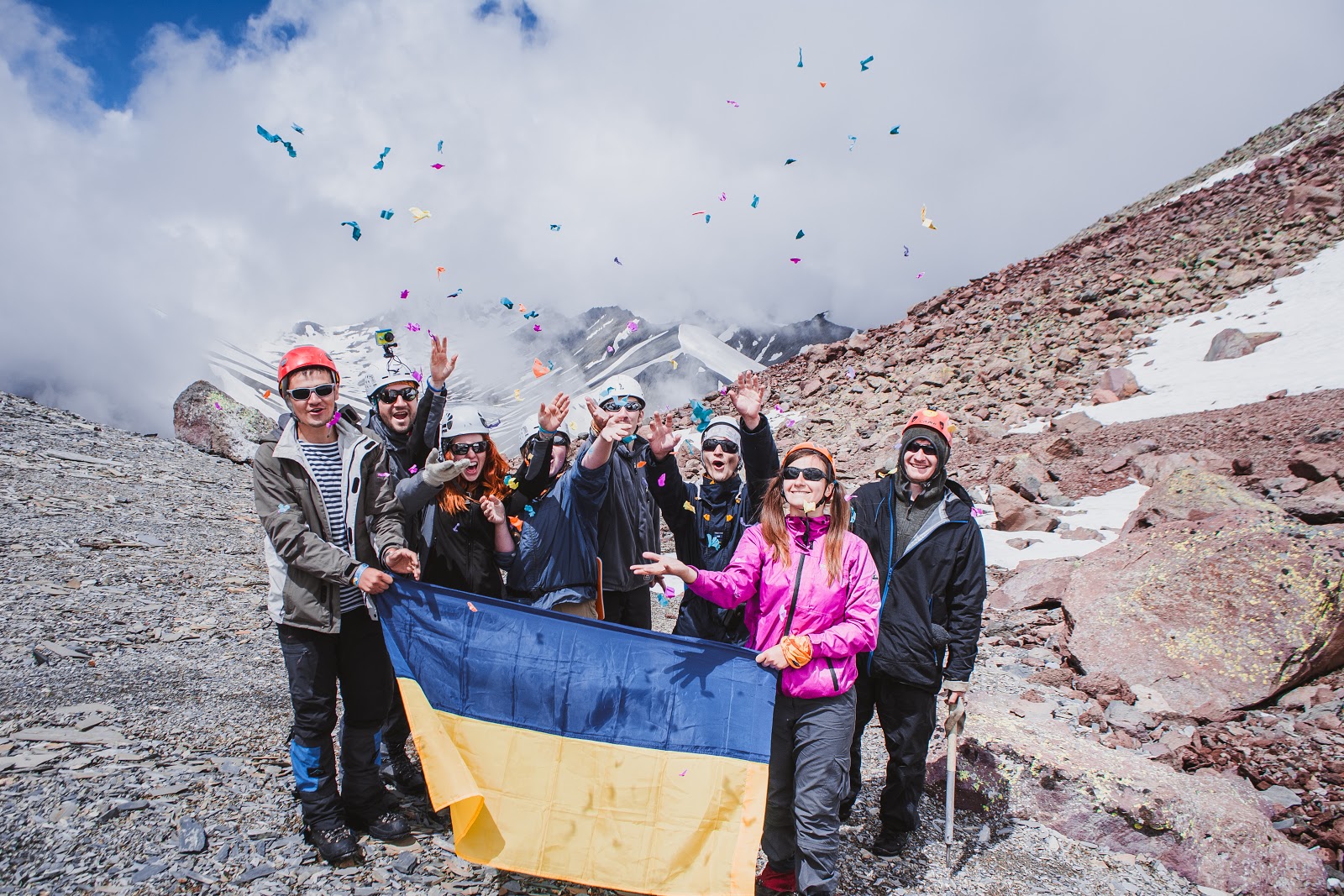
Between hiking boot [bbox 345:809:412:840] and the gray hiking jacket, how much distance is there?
1.15 metres

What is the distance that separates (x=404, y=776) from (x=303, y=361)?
2.62 m

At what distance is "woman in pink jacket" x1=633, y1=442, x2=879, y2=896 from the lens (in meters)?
3.62

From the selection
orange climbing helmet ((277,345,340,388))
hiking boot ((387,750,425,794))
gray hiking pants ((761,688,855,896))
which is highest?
orange climbing helmet ((277,345,340,388))

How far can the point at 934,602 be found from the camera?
4.26 meters

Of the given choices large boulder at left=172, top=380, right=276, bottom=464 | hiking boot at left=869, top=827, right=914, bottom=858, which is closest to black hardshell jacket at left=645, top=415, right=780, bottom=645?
hiking boot at left=869, top=827, right=914, bottom=858

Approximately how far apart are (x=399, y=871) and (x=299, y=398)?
2468mm

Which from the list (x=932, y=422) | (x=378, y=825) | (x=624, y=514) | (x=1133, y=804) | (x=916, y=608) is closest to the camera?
(x=378, y=825)

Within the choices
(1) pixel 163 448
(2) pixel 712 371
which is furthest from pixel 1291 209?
(1) pixel 163 448

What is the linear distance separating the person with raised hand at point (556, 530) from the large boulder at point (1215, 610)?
215 inches

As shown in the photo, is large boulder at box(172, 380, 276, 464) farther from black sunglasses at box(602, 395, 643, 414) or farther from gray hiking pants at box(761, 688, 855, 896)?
gray hiking pants at box(761, 688, 855, 896)

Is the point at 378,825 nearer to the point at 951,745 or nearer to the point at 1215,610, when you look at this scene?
the point at 951,745

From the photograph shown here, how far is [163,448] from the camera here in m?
14.5

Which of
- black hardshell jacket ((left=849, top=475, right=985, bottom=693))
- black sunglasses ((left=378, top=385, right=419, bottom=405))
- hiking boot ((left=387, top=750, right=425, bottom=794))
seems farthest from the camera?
black sunglasses ((left=378, top=385, right=419, bottom=405))

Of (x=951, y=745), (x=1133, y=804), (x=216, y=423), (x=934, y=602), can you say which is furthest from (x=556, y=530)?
(x=216, y=423)
